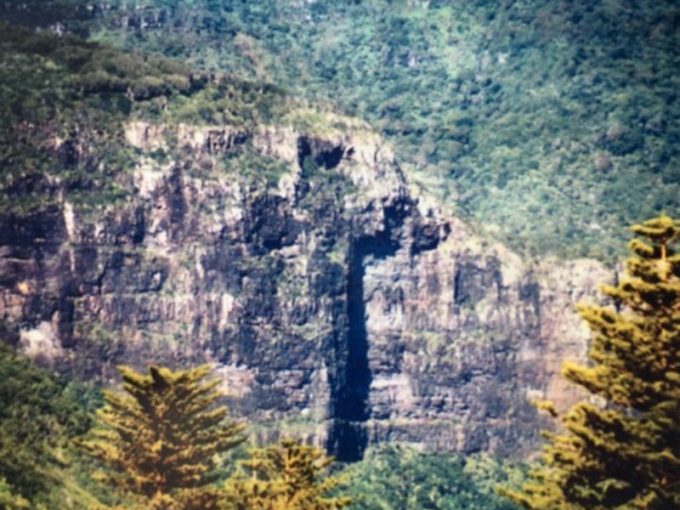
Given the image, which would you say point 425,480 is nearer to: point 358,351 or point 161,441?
point 358,351

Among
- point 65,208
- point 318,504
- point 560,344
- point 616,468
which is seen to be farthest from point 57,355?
point 616,468

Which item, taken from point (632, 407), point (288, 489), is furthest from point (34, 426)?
point (632, 407)

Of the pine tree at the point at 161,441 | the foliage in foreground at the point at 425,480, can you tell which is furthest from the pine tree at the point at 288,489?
the foliage in foreground at the point at 425,480

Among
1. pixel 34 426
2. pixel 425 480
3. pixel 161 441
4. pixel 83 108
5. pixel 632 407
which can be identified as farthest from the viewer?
pixel 425 480

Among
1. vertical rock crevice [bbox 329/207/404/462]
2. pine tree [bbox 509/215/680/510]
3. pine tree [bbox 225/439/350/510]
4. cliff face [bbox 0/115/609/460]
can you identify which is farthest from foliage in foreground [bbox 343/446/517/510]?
pine tree [bbox 509/215/680/510]

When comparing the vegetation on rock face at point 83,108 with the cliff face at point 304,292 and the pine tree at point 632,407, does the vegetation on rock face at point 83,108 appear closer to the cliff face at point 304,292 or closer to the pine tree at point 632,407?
the cliff face at point 304,292

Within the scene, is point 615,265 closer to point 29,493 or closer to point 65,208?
point 65,208
